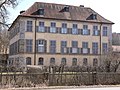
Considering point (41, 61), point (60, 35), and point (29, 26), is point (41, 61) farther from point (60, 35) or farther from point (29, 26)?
point (29, 26)

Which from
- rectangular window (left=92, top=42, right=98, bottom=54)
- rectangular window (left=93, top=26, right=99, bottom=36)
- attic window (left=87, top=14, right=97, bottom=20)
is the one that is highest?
attic window (left=87, top=14, right=97, bottom=20)

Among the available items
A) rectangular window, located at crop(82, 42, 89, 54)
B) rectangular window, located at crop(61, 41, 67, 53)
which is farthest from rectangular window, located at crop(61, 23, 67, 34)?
rectangular window, located at crop(82, 42, 89, 54)

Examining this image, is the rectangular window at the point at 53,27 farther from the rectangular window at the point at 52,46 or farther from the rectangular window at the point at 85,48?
the rectangular window at the point at 85,48

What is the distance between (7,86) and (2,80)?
75 cm

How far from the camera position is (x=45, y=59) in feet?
171

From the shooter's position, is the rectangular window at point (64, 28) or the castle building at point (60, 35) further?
the rectangular window at point (64, 28)

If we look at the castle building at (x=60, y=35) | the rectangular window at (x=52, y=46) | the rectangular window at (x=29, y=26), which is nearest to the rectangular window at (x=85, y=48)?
the castle building at (x=60, y=35)

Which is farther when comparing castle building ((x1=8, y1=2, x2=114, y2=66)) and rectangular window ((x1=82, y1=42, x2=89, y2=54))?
rectangular window ((x1=82, y1=42, x2=89, y2=54))

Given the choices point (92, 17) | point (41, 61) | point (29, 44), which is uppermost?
point (92, 17)

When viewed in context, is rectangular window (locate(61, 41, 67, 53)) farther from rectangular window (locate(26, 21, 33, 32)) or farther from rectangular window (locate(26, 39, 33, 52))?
rectangular window (locate(26, 21, 33, 32))

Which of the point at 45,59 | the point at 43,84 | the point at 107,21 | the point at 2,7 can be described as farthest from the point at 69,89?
the point at 107,21

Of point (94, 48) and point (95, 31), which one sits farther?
point (95, 31)

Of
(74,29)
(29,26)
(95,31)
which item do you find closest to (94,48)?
(95,31)

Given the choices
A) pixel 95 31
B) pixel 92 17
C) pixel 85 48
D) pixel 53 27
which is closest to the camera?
pixel 53 27
